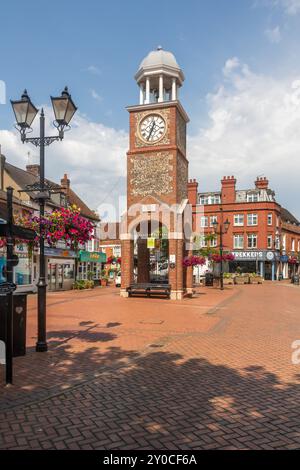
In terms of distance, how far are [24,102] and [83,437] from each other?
23.4 feet

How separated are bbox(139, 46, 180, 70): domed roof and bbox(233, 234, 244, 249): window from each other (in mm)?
32649

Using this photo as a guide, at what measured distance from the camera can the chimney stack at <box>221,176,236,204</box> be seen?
54.9 m

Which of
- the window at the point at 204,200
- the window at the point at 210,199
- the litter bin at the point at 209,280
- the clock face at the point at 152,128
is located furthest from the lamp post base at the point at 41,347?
the window at the point at 204,200

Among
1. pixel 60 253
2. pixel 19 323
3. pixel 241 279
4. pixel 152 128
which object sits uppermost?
pixel 152 128

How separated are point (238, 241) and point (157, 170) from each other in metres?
32.5

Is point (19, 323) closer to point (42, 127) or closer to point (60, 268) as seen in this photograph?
point (42, 127)

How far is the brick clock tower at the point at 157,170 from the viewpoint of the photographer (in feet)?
78.2

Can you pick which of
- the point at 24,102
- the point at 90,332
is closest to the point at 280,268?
the point at 90,332

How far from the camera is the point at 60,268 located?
1318 inches

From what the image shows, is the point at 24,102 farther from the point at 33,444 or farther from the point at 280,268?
the point at 280,268

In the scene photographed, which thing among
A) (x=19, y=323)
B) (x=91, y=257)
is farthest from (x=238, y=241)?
(x=19, y=323)

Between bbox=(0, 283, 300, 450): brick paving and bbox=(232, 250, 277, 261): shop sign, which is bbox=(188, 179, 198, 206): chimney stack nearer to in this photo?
bbox=(232, 250, 277, 261): shop sign

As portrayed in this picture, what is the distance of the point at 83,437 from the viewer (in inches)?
180

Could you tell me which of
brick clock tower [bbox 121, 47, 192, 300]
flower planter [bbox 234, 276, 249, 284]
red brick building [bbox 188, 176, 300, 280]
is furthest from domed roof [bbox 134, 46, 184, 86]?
red brick building [bbox 188, 176, 300, 280]
